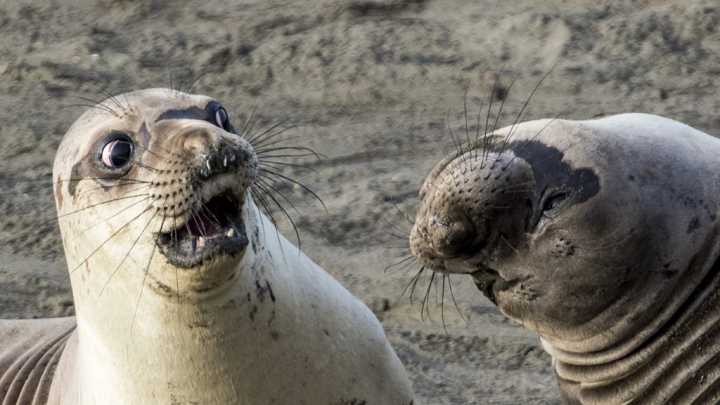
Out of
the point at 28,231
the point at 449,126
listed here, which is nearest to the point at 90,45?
the point at 28,231

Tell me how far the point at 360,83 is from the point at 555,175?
3725 mm

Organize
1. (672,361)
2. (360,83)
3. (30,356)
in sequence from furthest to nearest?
1. (360,83)
2. (30,356)
3. (672,361)

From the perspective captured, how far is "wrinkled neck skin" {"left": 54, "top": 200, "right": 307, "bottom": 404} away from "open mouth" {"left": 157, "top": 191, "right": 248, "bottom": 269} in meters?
0.13

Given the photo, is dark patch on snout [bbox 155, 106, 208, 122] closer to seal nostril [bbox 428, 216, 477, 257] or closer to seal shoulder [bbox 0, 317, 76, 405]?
seal nostril [bbox 428, 216, 477, 257]

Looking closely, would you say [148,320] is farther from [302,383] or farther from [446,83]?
[446,83]

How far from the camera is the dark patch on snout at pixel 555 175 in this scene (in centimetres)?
409

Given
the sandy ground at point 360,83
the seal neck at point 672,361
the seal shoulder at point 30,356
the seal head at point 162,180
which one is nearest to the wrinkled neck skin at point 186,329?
the seal head at point 162,180

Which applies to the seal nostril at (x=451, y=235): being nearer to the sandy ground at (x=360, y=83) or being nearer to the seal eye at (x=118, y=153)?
the seal eye at (x=118, y=153)

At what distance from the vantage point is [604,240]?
4.05m

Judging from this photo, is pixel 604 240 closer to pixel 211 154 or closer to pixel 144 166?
pixel 211 154

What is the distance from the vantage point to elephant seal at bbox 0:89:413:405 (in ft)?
13.2

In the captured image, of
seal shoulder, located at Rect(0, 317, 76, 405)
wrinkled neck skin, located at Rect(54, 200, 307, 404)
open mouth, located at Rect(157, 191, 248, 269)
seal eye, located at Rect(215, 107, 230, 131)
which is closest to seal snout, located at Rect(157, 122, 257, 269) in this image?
open mouth, located at Rect(157, 191, 248, 269)

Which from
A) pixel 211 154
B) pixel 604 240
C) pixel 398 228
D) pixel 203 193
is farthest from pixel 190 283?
pixel 398 228

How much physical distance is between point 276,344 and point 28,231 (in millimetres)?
2943
